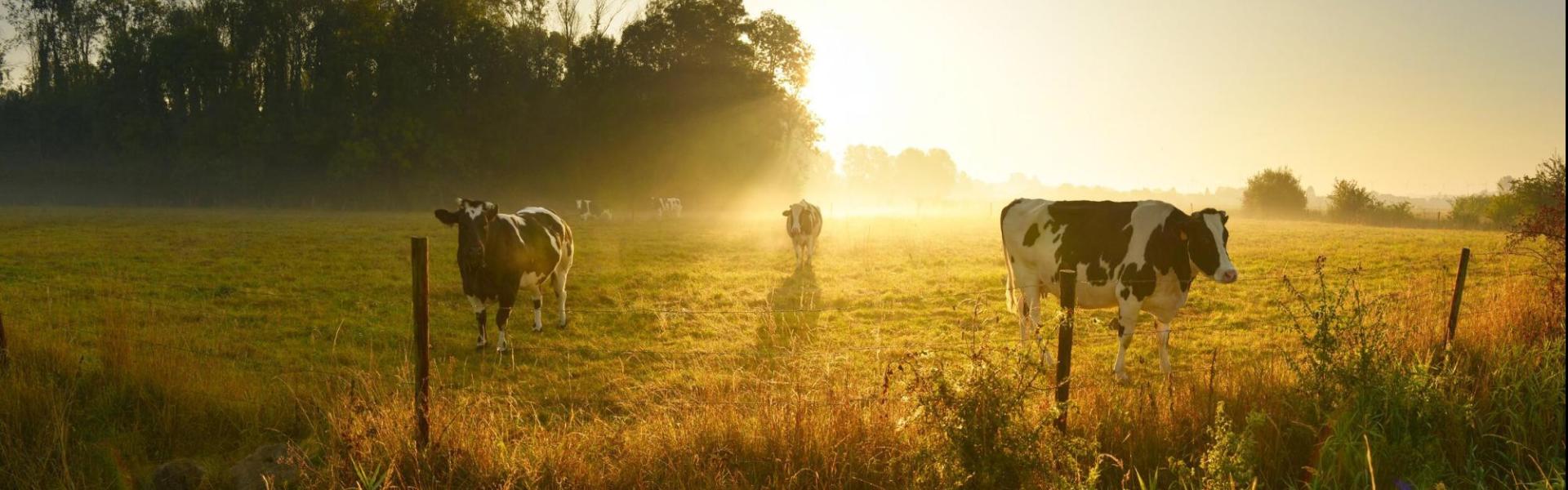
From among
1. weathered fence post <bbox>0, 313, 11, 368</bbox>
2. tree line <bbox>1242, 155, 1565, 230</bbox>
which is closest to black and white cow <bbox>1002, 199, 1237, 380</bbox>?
weathered fence post <bbox>0, 313, 11, 368</bbox>

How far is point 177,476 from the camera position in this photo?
4.02 metres

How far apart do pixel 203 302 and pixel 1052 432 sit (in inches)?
443

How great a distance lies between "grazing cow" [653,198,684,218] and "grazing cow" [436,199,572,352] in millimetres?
29450

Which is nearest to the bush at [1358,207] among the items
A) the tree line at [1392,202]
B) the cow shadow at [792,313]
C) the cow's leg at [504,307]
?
the tree line at [1392,202]

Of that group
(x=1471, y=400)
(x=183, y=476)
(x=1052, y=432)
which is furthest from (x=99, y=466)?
(x=1471, y=400)

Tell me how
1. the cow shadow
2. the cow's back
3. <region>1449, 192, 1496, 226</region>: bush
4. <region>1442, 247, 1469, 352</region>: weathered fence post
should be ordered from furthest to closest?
<region>1449, 192, 1496, 226</region>: bush, the cow shadow, the cow's back, <region>1442, 247, 1469, 352</region>: weathered fence post

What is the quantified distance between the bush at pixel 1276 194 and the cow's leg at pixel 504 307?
5531 centimetres

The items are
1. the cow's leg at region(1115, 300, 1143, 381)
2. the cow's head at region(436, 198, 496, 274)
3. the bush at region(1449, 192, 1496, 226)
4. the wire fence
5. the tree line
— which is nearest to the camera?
the wire fence

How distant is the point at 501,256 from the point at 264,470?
496 centimetres

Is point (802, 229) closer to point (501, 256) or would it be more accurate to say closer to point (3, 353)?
point (501, 256)

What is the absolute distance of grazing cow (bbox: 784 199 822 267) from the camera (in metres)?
16.6

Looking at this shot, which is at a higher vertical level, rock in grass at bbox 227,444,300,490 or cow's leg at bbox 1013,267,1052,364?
cow's leg at bbox 1013,267,1052,364

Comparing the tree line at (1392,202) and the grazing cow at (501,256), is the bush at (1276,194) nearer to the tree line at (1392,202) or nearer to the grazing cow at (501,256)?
the tree line at (1392,202)

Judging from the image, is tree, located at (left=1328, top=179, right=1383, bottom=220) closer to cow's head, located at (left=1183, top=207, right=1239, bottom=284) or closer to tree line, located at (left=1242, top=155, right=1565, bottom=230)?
tree line, located at (left=1242, top=155, right=1565, bottom=230)
